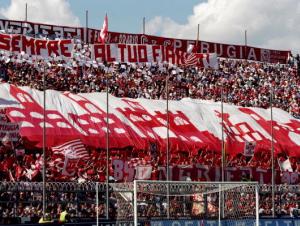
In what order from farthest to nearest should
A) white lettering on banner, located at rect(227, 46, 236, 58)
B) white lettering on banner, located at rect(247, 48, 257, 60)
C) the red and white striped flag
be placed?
1. white lettering on banner, located at rect(247, 48, 257, 60)
2. white lettering on banner, located at rect(227, 46, 236, 58)
3. the red and white striped flag

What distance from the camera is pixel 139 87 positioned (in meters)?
53.8

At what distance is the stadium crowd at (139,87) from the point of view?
36062 millimetres

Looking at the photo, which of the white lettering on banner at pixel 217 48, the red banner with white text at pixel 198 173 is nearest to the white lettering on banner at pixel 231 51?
the white lettering on banner at pixel 217 48

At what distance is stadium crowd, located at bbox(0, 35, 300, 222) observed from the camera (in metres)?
36.1

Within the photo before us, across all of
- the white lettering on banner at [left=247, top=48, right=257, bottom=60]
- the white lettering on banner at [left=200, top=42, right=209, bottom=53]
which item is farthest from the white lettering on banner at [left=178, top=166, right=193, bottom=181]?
the white lettering on banner at [left=247, top=48, right=257, bottom=60]

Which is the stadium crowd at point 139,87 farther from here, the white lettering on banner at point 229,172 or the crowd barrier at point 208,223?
the crowd barrier at point 208,223

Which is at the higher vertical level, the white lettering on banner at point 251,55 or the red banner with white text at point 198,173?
the white lettering on banner at point 251,55

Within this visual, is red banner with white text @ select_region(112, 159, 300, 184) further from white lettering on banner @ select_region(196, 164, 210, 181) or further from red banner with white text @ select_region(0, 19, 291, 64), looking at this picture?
red banner with white text @ select_region(0, 19, 291, 64)

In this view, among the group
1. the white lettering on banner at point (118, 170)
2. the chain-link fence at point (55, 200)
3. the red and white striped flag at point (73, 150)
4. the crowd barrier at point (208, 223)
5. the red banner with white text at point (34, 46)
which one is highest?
the red banner with white text at point (34, 46)

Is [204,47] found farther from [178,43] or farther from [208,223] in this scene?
[208,223]

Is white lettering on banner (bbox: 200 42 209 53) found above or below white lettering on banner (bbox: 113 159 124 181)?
above

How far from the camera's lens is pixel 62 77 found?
4994 cm

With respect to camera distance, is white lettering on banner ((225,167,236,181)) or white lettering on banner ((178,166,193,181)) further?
white lettering on banner ((225,167,236,181))

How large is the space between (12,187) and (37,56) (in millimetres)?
24599
